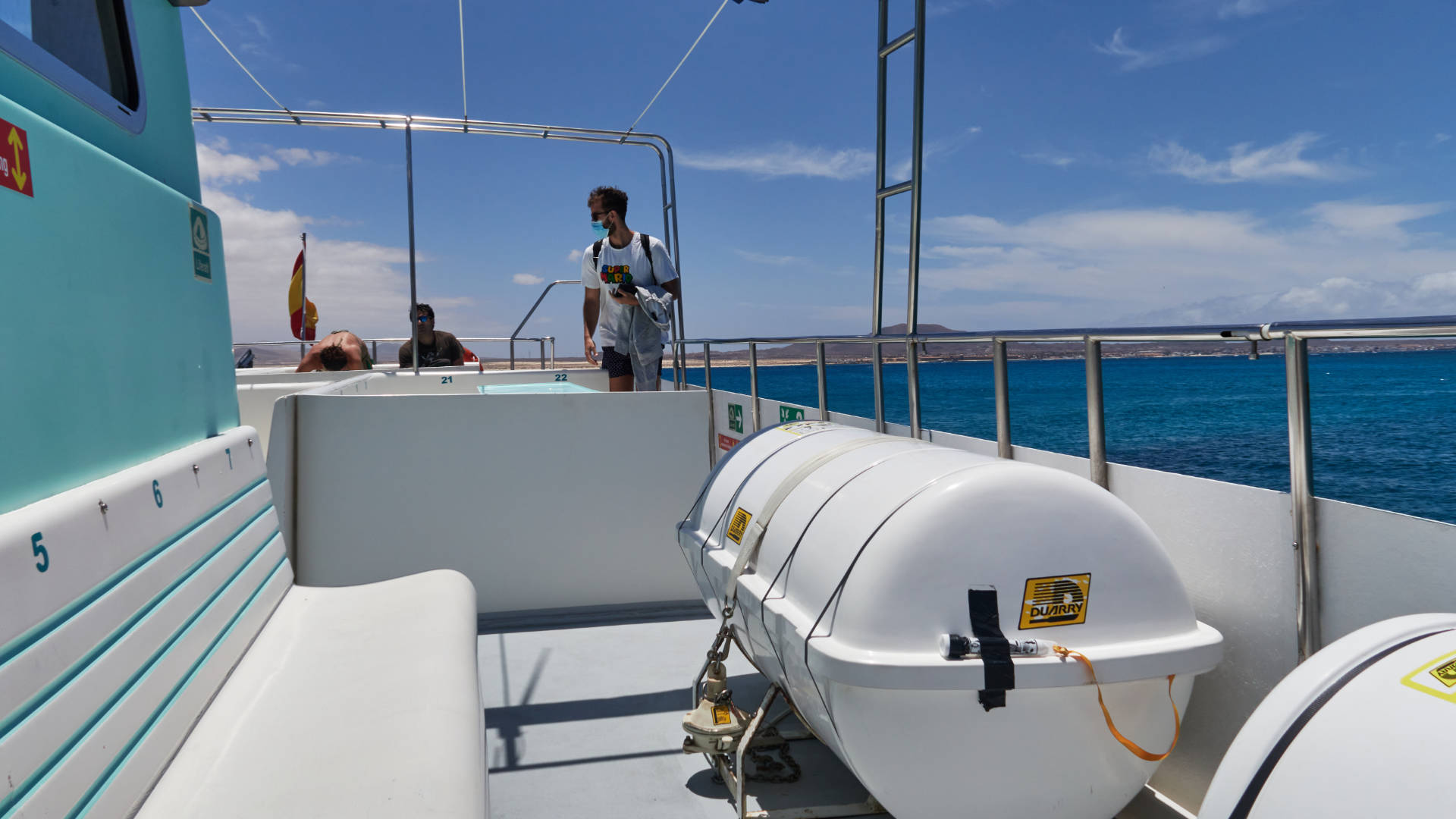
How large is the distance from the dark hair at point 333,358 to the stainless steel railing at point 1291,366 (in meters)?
6.05

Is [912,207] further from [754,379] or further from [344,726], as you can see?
[344,726]

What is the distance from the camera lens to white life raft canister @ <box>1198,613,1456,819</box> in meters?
0.89

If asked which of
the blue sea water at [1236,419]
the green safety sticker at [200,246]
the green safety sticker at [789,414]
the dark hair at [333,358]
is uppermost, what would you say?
the green safety sticker at [200,246]

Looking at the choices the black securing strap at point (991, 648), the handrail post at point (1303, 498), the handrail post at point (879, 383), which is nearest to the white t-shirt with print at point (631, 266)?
the handrail post at point (879, 383)

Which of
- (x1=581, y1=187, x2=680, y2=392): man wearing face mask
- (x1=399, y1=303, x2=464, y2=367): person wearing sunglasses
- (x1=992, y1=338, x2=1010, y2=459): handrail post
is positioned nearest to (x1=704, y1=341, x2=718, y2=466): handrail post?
(x1=581, y1=187, x2=680, y2=392): man wearing face mask

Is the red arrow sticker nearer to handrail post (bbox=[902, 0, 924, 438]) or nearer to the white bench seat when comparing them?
the white bench seat

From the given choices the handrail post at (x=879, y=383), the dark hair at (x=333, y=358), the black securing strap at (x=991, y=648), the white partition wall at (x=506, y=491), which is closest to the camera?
the black securing strap at (x=991, y=648)

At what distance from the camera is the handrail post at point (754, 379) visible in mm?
3564

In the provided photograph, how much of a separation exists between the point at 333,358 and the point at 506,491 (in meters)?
3.96

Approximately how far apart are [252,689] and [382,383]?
4.42 meters

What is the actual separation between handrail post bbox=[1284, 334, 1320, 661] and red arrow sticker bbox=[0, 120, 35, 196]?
1966 millimetres

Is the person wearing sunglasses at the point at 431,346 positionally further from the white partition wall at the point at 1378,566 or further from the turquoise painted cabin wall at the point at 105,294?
the white partition wall at the point at 1378,566

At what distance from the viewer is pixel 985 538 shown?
1.62 metres

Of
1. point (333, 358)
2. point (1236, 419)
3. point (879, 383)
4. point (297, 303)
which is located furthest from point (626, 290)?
point (1236, 419)
